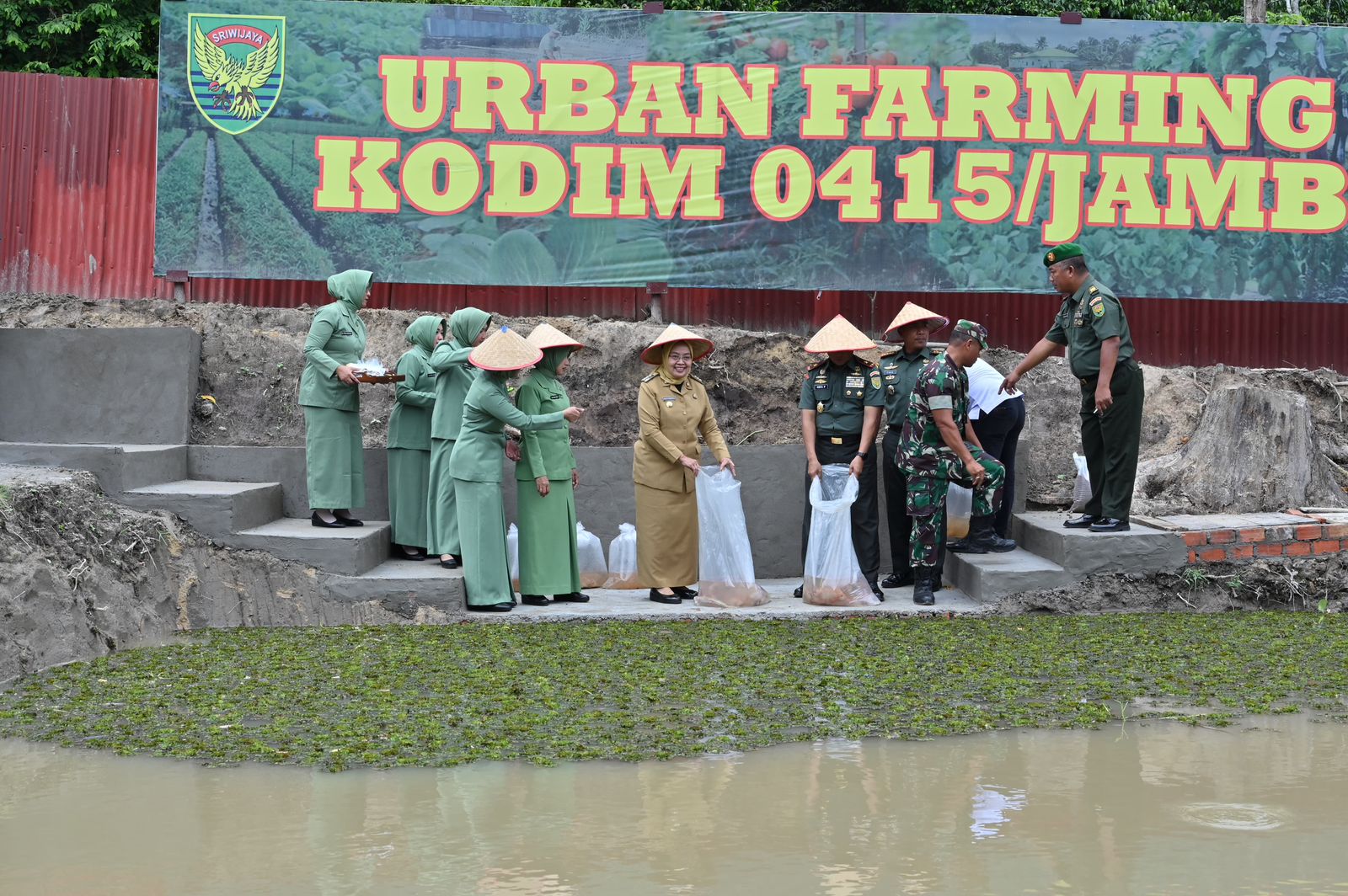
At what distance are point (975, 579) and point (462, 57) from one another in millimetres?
5727

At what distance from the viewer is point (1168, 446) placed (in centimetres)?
1027

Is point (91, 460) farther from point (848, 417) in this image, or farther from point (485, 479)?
point (848, 417)

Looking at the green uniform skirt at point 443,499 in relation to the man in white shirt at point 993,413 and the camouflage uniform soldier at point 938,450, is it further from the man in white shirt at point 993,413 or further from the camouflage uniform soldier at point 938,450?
the man in white shirt at point 993,413

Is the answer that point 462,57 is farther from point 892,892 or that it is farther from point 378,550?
point 892,892

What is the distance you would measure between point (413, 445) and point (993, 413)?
3.56 meters

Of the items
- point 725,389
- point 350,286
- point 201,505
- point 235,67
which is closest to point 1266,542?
point 725,389

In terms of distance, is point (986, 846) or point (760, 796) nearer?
point (986, 846)

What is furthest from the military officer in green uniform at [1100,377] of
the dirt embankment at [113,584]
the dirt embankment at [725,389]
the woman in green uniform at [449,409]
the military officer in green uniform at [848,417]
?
the dirt embankment at [113,584]

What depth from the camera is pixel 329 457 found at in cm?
784

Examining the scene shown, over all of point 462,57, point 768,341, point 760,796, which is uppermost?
point 462,57

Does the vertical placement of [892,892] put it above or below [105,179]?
below

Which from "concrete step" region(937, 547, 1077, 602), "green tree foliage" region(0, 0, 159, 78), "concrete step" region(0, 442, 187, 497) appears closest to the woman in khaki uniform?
"concrete step" region(937, 547, 1077, 602)

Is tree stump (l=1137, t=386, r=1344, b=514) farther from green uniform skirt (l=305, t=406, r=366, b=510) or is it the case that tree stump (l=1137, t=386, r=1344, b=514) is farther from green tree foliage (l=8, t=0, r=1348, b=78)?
green tree foliage (l=8, t=0, r=1348, b=78)

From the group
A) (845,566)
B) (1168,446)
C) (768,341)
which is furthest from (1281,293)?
(845,566)
